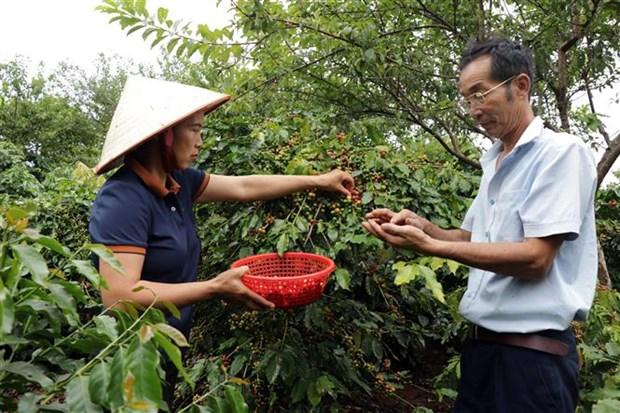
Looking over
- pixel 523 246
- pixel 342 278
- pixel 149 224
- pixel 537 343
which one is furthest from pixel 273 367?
pixel 523 246

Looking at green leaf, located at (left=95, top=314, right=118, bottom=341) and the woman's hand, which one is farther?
the woman's hand

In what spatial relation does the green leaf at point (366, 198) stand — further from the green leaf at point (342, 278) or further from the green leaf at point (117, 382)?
the green leaf at point (117, 382)

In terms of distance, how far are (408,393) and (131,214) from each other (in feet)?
8.43

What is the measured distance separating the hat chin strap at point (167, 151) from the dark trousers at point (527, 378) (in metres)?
1.20

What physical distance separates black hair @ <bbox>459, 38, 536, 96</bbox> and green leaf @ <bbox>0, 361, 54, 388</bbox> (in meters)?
1.48

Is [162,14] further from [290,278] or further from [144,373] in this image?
[144,373]

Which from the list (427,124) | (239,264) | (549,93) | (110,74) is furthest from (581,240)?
(110,74)

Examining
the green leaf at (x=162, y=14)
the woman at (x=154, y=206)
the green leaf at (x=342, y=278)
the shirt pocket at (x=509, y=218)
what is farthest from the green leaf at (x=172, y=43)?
the shirt pocket at (x=509, y=218)

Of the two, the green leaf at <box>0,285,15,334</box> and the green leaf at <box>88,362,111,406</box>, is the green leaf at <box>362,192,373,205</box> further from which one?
the green leaf at <box>0,285,15,334</box>

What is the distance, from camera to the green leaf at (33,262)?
1.01m

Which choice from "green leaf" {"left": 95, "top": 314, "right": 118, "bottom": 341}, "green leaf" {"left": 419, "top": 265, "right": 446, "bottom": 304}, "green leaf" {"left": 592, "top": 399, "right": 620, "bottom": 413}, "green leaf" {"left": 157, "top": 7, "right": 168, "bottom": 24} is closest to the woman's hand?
"green leaf" {"left": 419, "top": 265, "right": 446, "bottom": 304}

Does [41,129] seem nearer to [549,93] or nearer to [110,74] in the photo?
Result: [110,74]

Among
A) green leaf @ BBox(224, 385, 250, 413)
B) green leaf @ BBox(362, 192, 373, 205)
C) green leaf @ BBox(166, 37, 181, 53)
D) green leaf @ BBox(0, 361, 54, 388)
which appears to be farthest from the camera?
Result: green leaf @ BBox(166, 37, 181, 53)

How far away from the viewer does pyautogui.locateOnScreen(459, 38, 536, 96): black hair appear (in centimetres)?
177
